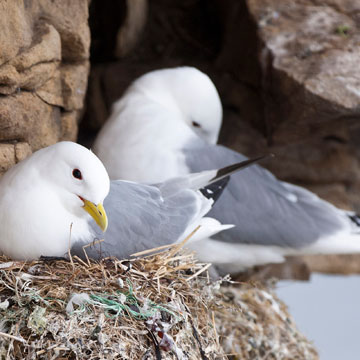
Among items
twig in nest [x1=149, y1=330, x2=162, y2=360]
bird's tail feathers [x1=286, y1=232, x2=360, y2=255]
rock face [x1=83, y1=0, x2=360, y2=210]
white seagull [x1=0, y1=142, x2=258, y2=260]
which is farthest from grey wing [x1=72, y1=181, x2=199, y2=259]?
rock face [x1=83, y1=0, x2=360, y2=210]

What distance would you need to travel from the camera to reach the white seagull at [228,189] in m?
2.20

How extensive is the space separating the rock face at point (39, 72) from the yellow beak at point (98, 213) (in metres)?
0.38

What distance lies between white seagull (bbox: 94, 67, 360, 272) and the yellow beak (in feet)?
1.92

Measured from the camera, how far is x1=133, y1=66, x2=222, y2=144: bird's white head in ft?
7.88

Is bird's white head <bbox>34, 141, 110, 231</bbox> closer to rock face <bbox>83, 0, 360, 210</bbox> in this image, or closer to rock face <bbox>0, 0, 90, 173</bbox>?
rock face <bbox>0, 0, 90, 173</bbox>

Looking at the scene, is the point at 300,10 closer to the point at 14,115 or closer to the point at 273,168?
the point at 273,168

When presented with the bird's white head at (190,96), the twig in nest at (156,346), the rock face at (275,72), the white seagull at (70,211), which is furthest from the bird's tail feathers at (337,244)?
the twig in nest at (156,346)

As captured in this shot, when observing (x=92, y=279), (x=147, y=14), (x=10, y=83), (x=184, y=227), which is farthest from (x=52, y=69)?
(x=147, y=14)

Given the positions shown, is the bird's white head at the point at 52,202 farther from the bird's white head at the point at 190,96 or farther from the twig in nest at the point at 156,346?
the bird's white head at the point at 190,96

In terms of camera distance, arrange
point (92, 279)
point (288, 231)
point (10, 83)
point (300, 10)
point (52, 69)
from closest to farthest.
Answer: point (92, 279) < point (10, 83) < point (52, 69) < point (288, 231) < point (300, 10)

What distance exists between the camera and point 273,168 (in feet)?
9.72

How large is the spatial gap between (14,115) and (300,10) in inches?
48.0

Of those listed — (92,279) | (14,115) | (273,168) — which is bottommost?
(273,168)

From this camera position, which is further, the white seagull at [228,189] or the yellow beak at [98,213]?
the white seagull at [228,189]
